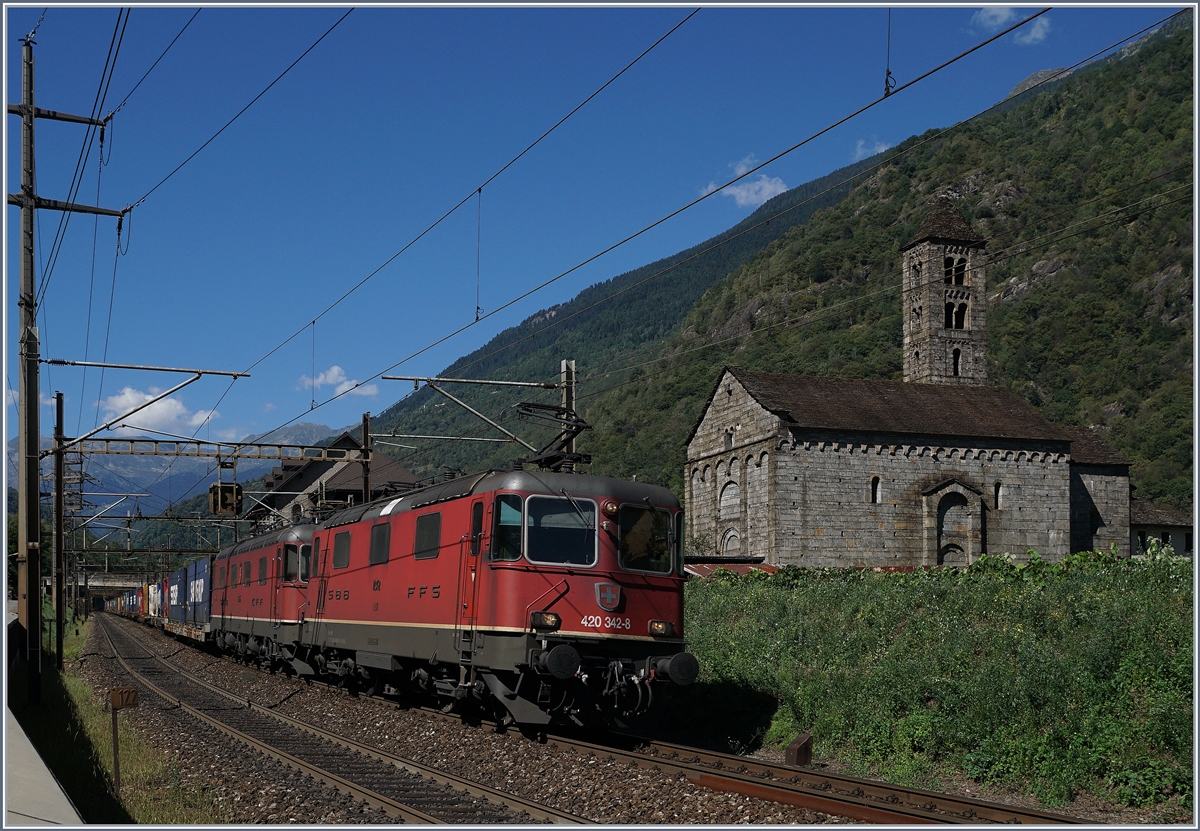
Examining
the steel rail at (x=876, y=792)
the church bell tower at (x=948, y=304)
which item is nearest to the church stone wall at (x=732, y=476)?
the church bell tower at (x=948, y=304)

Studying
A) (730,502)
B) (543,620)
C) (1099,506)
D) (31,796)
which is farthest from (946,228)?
(31,796)

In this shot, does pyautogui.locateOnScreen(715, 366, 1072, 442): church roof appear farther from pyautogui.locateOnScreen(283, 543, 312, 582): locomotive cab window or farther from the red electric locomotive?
the red electric locomotive

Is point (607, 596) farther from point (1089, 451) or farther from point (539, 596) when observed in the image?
point (1089, 451)

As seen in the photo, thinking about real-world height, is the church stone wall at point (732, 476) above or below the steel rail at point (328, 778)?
above

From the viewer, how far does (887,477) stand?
54.5 meters

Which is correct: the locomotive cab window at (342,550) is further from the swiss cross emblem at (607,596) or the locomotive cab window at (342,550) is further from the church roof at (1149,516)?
the church roof at (1149,516)

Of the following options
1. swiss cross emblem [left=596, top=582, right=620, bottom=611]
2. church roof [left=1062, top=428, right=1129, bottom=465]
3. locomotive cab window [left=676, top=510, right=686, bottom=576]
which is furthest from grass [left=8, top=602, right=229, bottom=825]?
church roof [left=1062, top=428, right=1129, bottom=465]

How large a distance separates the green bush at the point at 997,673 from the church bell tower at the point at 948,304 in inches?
2247

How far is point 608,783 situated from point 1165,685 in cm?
631

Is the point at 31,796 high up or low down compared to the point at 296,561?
down

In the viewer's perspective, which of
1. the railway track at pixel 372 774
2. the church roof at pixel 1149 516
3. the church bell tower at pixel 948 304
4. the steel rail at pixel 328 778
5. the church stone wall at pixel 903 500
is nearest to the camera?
the steel rail at pixel 328 778

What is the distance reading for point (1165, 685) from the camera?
1259 centimetres

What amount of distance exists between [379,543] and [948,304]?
6569 cm

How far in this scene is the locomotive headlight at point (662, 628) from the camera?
14.8 metres
